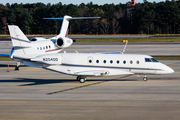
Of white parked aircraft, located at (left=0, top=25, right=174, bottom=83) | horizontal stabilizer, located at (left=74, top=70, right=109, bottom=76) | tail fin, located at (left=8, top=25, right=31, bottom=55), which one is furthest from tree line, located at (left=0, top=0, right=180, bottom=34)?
horizontal stabilizer, located at (left=74, top=70, right=109, bottom=76)

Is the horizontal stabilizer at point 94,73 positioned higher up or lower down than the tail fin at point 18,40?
lower down

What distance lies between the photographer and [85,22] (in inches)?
5640

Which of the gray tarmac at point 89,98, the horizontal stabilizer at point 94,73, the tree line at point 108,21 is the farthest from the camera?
the tree line at point 108,21

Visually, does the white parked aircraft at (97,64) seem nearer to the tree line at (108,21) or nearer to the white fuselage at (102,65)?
the white fuselage at (102,65)

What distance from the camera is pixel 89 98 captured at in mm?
21453

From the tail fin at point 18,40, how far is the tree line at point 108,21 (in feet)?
350

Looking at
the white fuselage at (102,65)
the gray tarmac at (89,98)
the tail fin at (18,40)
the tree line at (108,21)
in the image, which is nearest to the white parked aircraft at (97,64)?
the white fuselage at (102,65)

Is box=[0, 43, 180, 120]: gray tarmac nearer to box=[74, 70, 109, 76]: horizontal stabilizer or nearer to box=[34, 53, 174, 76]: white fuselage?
box=[74, 70, 109, 76]: horizontal stabilizer

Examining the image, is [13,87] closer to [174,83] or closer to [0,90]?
[0,90]

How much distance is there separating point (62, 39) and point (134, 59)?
1576 cm

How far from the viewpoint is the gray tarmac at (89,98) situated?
56.7ft

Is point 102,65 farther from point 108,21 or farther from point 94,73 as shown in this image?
point 108,21

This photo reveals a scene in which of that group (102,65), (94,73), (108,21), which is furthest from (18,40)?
(108,21)

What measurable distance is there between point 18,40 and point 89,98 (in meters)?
11.7
